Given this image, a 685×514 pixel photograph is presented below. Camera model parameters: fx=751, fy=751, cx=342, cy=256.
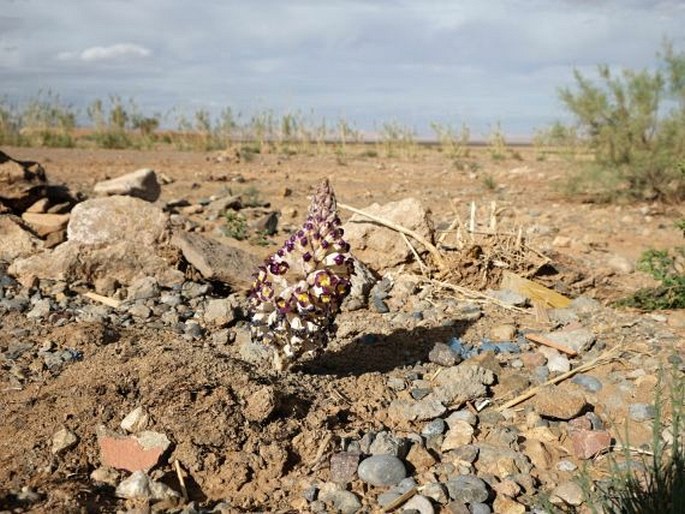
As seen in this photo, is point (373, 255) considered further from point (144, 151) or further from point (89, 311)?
point (144, 151)

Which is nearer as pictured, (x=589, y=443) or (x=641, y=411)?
(x=589, y=443)

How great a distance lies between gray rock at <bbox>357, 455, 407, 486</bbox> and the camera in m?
3.07

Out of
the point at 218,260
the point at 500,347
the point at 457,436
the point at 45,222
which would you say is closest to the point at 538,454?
the point at 457,436

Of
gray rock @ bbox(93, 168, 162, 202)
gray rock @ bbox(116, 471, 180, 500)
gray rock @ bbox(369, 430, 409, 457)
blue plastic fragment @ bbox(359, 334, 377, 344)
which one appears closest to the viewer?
gray rock @ bbox(116, 471, 180, 500)

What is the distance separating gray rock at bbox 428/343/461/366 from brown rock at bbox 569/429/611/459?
3.04ft

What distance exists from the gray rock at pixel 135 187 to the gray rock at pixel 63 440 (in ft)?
20.1

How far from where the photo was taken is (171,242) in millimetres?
5812

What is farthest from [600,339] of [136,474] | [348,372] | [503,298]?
[136,474]

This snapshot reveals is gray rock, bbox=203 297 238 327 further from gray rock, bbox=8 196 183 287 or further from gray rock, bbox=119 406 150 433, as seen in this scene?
gray rock, bbox=119 406 150 433

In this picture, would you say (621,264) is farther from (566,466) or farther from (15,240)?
(15,240)

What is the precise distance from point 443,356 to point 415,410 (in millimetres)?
656

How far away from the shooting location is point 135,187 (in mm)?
8883

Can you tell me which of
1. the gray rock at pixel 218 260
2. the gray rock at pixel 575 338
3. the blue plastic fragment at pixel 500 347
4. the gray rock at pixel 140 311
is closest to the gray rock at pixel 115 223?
the gray rock at pixel 218 260

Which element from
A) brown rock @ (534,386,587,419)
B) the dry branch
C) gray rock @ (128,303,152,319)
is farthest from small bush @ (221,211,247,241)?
brown rock @ (534,386,587,419)
